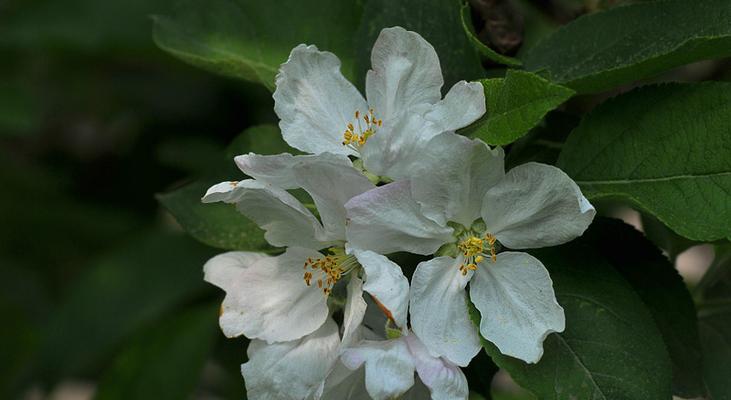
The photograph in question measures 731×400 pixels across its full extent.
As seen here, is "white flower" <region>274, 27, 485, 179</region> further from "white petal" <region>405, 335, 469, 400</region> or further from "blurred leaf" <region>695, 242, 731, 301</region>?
"blurred leaf" <region>695, 242, 731, 301</region>

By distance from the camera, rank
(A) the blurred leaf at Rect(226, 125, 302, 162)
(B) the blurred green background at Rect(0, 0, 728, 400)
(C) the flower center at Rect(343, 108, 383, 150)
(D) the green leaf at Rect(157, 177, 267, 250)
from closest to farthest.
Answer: (C) the flower center at Rect(343, 108, 383, 150), (D) the green leaf at Rect(157, 177, 267, 250), (A) the blurred leaf at Rect(226, 125, 302, 162), (B) the blurred green background at Rect(0, 0, 728, 400)

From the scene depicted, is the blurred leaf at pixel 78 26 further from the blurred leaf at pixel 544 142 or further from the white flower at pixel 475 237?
the white flower at pixel 475 237

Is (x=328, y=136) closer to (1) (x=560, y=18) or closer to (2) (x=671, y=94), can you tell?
(2) (x=671, y=94)

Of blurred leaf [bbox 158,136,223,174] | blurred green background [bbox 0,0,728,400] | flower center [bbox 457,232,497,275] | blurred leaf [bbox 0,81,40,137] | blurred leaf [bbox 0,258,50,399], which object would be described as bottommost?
blurred leaf [bbox 0,258,50,399]

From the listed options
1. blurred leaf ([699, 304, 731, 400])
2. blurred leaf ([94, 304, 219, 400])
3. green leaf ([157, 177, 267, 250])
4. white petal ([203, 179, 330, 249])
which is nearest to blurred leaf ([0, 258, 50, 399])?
blurred leaf ([94, 304, 219, 400])

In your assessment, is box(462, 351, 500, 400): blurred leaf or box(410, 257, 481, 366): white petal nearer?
box(410, 257, 481, 366): white petal

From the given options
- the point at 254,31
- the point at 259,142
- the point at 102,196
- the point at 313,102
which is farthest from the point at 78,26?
the point at 313,102

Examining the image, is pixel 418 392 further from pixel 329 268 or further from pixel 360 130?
pixel 360 130

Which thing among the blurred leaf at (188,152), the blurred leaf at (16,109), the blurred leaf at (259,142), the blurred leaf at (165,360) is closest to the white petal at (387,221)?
the blurred leaf at (259,142)

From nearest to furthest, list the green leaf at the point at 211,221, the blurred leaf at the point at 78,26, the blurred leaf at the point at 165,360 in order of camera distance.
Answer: the green leaf at the point at 211,221 → the blurred leaf at the point at 165,360 → the blurred leaf at the point at 78,26
